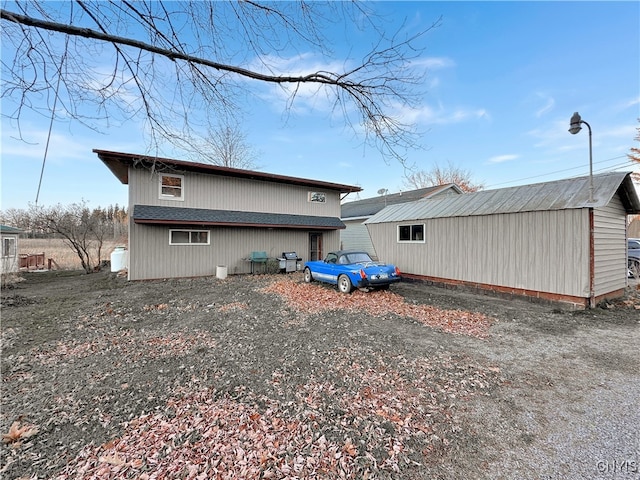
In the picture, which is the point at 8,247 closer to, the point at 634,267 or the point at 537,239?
the point at 537,239

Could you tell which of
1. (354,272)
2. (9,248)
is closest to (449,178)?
(354,272)

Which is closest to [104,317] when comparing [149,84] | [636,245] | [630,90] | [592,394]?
[149,84]

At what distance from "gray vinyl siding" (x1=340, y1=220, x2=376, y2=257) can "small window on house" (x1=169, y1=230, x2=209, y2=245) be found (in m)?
9.73

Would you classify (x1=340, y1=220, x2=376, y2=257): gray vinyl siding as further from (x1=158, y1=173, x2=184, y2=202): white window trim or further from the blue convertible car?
(x1=158, y1=173, x2=184, y2=202): white window trim

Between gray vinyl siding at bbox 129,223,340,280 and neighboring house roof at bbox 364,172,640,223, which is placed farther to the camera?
gray vinyl siding at bbox 129,223,340,280

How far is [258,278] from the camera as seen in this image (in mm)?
11906

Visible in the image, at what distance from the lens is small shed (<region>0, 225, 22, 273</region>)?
13008 millimetres

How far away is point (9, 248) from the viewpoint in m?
13.6

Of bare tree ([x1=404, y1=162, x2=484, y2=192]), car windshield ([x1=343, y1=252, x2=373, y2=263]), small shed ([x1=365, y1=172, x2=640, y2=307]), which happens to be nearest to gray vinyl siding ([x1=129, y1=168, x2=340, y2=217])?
car windshield ([x1=343, y1=252, x2=373, y2=263])

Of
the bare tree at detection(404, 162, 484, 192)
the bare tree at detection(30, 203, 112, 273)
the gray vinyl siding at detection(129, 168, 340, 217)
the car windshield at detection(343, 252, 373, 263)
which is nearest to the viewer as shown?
the car windshield at detection(343, 252, 373, 263)

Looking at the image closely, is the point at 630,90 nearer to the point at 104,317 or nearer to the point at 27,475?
the point at 27,475

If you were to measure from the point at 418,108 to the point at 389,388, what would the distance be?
139 inches

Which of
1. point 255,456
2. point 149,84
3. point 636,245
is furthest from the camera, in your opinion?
point 636,245

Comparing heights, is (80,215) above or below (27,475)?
above
